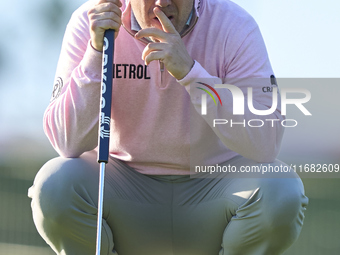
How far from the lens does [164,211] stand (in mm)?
1992

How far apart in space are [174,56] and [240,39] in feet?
1.03

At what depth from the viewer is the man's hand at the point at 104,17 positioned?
178cm

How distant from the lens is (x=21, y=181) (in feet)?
17.6

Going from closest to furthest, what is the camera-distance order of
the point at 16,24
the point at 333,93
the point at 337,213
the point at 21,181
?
the point at 333,93 → the point at 337,213 → the point at 21,181 → the point at 16,24

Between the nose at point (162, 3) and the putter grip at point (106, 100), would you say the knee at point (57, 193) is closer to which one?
the putter grip at point (106, 100)

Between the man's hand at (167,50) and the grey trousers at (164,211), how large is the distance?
394mm

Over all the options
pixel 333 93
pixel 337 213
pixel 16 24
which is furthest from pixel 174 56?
pixel 16 24

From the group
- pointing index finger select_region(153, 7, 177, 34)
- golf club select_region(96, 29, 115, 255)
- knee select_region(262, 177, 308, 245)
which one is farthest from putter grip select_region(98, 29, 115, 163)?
knee select_region(262, 177, 308, 245)

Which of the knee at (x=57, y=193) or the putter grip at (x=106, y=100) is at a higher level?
the putter grip at (x=106, y=100)

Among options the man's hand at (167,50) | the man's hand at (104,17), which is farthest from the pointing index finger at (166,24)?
the man's hand at (104,17)

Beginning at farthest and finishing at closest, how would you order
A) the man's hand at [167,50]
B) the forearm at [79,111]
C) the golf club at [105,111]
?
the forearm at [79,111], the man's hand at [167,50], the golf club at [105,111]

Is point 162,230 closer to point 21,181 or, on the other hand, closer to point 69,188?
point 69,188

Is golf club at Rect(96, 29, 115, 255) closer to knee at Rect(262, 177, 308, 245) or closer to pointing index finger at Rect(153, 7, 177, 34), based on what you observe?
pointing index finger at Rect(153, 7, 177, 34)

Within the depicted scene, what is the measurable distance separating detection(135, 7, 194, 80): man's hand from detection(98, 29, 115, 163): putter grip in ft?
0.32
